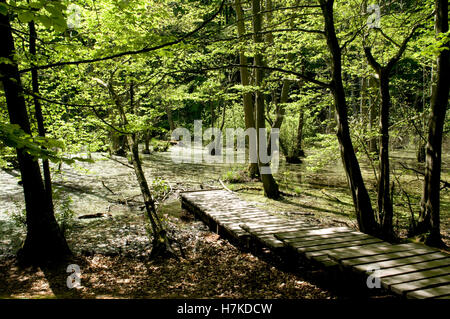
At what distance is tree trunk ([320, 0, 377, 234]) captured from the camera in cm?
449

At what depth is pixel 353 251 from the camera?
11.5 ft

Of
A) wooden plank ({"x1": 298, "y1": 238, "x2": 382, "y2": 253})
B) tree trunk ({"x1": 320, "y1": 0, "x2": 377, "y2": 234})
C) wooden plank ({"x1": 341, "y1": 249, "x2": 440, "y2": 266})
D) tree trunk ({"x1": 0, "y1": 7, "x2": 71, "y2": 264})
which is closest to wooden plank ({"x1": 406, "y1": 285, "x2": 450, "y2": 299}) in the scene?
wooden plank ({"x1": 341, "y1": 249, "x2": 440, "y2": 266})

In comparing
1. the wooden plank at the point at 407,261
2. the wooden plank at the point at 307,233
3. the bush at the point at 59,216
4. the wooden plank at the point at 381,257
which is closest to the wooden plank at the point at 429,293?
the wooden plank at the point at 407,261

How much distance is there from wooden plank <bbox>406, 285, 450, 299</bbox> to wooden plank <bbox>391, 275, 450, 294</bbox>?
4 cm

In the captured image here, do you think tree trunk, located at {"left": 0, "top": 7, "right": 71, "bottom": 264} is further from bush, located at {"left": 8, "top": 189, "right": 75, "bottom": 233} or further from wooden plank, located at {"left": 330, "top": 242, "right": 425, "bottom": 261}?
wooden plank, located at {"left": 330, "top": 242, "right": 425, "bottom": 261}

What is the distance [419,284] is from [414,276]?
17 centimetres

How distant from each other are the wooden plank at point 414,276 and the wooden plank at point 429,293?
0.19 metres

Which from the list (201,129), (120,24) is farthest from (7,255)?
(201,129)

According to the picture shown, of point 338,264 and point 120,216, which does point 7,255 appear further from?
point 338,264

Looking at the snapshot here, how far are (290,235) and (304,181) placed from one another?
7905 mm

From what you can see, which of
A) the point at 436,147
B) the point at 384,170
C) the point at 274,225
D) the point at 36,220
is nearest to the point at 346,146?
the point at 384,170

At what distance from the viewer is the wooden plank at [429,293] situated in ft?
7.98

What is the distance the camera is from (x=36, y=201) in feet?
15.6

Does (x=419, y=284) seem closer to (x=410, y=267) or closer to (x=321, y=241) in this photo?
(x=410, y=267)
